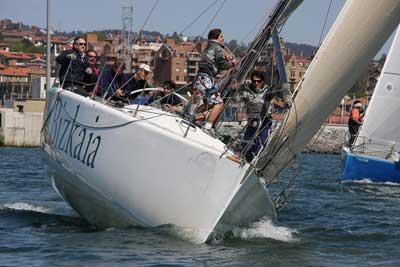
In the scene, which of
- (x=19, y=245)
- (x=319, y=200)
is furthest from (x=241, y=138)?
(x=319, y=200)

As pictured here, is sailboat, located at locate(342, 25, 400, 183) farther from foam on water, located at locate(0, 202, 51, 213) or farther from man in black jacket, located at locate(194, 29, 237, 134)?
man in black jacket, located at locate(194, 29, 237, 134)

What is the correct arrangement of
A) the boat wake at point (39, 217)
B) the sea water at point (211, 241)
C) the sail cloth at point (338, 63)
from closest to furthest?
the sea water at point (211, 241) → the sail cloth at point (338, 63) → the boat wake at point (39, 217)

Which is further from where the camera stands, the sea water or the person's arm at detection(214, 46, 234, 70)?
the person's arm at detection(214, 46, 234, 70)

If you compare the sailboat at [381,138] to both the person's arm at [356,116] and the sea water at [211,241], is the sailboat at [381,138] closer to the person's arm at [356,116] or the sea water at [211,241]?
the person's arm at [356,116]

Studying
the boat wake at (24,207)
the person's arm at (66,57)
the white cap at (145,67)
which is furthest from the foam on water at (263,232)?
the boat wake at (24,207)

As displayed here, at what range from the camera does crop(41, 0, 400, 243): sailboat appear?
9.01 m

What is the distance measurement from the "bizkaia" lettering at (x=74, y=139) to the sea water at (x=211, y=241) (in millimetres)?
753

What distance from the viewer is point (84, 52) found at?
1127 cm

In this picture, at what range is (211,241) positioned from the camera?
364 inches

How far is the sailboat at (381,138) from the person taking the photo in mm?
21125

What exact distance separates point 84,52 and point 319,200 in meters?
5.31

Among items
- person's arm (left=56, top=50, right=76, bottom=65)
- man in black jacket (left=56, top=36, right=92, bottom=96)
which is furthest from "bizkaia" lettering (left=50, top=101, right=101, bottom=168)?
person's arm (left=56, top=50, right=76, bottom=65)

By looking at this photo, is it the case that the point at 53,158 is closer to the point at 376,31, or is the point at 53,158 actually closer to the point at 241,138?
the point at 241,138

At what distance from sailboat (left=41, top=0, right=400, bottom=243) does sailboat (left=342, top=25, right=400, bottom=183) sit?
11.4 meters
